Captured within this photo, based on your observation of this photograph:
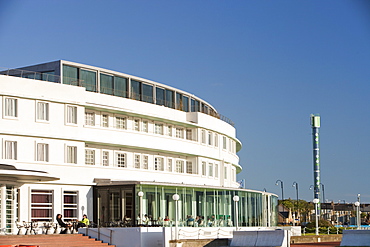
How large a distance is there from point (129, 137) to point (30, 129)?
8924 mm

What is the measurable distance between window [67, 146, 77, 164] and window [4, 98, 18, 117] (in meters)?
4.52

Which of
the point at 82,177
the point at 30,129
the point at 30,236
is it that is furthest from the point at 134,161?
the point at 30,236

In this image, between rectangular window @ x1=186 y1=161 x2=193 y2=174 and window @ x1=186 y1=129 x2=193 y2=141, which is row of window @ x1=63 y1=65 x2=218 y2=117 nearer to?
window @ x1=186 y1=129 x2=193 y2=141

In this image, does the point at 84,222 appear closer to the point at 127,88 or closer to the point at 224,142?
the point at 127,88

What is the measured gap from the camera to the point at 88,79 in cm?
4706

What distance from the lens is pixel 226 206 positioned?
49000 millimetres

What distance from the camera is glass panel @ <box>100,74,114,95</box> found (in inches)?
1892

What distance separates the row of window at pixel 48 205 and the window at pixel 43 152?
2103mm

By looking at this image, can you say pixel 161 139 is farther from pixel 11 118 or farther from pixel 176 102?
pixel 11 118

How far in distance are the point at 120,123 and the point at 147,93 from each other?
446cm

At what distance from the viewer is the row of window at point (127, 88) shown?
4619 centimetres

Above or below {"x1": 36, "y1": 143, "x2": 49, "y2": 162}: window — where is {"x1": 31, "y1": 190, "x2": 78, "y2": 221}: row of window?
below

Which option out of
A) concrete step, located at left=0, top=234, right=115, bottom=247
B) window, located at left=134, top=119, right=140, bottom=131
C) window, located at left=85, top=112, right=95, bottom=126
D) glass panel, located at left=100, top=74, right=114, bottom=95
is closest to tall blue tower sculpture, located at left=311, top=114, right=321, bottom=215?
window, located at left=134, top=119, right=140, bottom=131

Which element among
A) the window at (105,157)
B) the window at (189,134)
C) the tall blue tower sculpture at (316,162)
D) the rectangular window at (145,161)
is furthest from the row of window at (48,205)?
the tall blue tower sculpture at (316,162)
